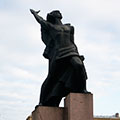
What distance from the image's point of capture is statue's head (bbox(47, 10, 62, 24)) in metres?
11.2

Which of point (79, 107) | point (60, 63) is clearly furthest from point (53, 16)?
point (79, 107)

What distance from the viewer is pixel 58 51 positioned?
10500mm

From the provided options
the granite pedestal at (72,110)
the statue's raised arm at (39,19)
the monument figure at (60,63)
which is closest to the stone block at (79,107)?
the granite pedestal at (72,110)

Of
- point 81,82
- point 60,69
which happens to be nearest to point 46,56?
point 60,69

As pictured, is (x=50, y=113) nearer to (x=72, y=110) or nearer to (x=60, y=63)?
(x=72, y=110)

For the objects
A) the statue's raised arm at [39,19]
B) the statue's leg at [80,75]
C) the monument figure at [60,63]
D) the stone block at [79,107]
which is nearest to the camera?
the stone block at [79,107]

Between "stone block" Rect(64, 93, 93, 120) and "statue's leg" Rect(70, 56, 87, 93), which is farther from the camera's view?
"statue's leg" Rect(70, 56, 87, 93)

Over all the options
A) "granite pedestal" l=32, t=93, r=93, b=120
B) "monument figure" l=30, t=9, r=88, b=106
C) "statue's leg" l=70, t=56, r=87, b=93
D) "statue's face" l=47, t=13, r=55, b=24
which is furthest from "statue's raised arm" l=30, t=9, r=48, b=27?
"granite pedestal" l=32, t=93, r=93, b=120

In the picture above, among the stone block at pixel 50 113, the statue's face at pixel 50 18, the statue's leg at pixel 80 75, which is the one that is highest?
the statue's face at pixel 50 18

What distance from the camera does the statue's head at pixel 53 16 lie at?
1124 cm

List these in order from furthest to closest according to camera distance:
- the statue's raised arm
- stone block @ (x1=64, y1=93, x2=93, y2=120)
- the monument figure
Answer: the statue's raised arm, the monument figure, stone block @ (x1=64, y1=93, x2=93, y2=120)

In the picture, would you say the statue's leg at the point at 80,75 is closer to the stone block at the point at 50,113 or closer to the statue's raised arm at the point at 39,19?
the stone block at the point at 50,113

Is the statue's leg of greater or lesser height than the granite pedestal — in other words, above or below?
above

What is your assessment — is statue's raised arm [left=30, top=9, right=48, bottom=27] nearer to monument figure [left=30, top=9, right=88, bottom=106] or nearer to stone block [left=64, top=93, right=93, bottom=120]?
monument figure [left=30, top=9, right=88, bottom=106]
